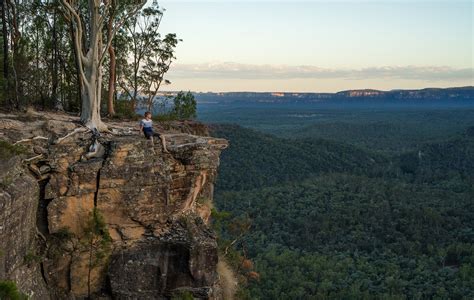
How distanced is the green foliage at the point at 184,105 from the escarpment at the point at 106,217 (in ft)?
50.1

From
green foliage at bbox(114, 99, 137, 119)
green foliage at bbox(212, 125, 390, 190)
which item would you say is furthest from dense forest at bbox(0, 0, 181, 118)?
green foliage at bbox(212, 125, 390, 190)

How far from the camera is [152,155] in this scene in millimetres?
14930

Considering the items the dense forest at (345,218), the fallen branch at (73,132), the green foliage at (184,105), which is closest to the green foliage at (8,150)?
the fallen branch at (73,132)

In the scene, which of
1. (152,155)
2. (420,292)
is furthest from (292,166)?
(152,155)

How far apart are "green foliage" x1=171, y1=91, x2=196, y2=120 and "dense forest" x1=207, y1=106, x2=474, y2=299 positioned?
8185 mm

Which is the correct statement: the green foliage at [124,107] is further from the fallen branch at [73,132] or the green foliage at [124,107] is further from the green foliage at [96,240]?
the green foliage at [96,240]

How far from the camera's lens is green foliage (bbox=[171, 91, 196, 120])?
31.3 metres

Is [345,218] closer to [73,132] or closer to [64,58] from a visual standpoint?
[64,58]

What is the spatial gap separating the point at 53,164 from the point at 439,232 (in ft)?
203

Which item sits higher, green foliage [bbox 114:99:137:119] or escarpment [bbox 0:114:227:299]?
green foliage [bbox 114:99:137:119]

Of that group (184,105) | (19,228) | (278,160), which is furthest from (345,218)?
(19,228)

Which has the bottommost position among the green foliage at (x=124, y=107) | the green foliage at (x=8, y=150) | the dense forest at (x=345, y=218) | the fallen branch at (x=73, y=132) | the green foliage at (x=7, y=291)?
the dense forest at (x=345, y=218)

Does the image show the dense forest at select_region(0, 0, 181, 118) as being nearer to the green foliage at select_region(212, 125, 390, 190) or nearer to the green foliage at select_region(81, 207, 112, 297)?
the green foliage at select_region(81, 207, 112, 297)

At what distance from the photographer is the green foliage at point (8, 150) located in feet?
40.0
